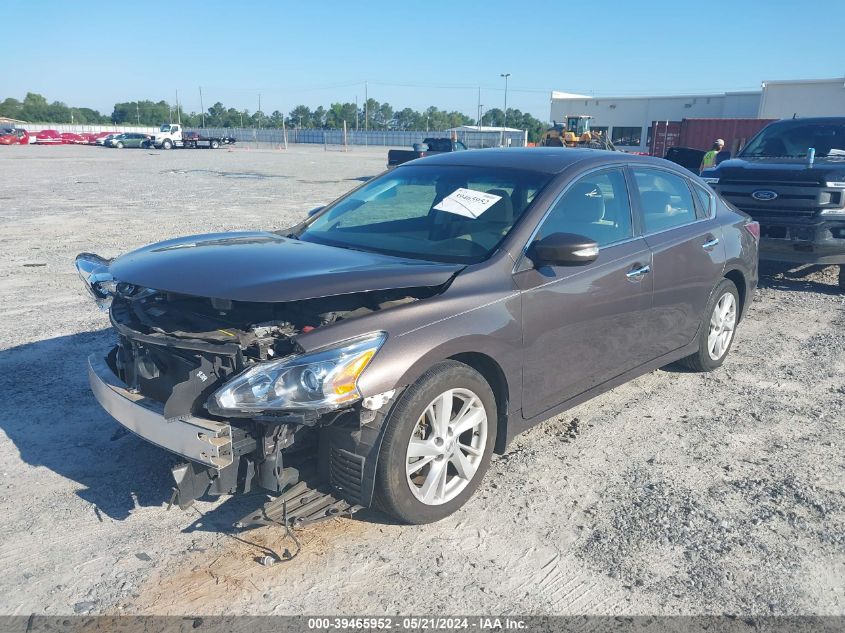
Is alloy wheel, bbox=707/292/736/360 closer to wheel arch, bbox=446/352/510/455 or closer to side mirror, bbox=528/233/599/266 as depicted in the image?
side mirror, bbox=528/233/599/266

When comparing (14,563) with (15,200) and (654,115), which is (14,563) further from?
(654,115)

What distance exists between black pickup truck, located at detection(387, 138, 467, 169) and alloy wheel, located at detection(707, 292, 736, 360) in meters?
20.3

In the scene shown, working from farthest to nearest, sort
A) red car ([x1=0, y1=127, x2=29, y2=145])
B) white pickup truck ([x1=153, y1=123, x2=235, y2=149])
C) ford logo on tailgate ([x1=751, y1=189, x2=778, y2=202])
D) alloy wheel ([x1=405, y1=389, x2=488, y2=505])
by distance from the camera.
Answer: red car ([x1=0, y1=127, x2=29, y2=145])
white pickup truck ([x1=153, y1=123, x2=235, y2=149])
ford logo on tailgate ([x1=751, y1=189, x2=778, y2=202])
alloy wheel ([x1=405, y1=389, x2=488, y2=505])

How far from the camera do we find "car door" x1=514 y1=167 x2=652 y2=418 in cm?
375

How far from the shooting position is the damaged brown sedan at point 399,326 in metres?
2.97

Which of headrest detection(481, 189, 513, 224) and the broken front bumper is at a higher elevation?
headrest detection(481, 189, 513, 224)

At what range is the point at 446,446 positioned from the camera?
132 inches

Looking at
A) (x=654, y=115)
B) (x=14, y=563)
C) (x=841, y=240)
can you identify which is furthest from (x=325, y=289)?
(x=654, y=115)

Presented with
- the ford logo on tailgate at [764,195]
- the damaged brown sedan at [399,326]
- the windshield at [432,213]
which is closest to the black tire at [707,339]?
the damaged brown sedan at [399,326]

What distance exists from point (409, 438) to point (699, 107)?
5049 cm

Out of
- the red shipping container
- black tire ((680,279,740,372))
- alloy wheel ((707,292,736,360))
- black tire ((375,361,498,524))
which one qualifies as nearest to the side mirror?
black tire ((375,361,498,524))

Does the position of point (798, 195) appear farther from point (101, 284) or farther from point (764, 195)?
point (101, 284)

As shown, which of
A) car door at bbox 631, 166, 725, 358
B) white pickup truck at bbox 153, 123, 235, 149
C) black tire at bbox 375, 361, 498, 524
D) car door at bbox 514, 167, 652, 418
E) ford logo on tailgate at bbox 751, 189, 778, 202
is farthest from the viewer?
white pickup truck at bbox 153, 123, 235, 149

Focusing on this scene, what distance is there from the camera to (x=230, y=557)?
3148mm
